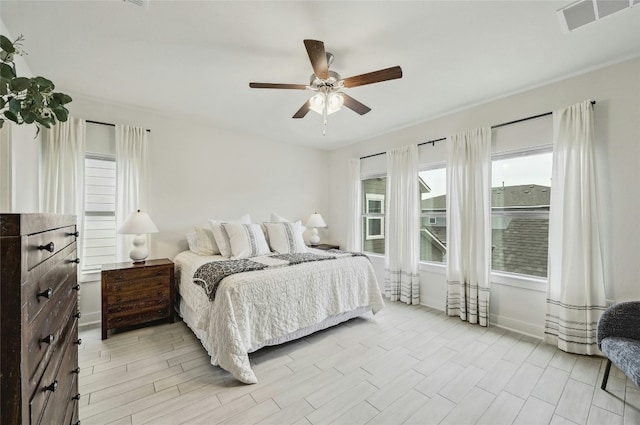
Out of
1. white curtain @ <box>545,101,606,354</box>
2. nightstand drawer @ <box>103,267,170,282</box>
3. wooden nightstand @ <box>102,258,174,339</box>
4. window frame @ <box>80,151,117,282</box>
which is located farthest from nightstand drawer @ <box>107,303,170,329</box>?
white curtain @ <box>545,101,606,354</box>

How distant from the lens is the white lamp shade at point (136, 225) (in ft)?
9.29

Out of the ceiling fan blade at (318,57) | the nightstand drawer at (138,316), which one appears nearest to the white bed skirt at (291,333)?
the nightstand drawer at (138,316)

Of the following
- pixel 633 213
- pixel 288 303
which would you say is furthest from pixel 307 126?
pixel 633 213

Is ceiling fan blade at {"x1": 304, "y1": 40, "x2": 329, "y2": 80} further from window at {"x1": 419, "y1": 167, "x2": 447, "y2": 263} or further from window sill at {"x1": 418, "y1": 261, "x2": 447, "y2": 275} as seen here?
window sill at {"x1": 418, "y1": 261, "x2": 447, "y2": 275}

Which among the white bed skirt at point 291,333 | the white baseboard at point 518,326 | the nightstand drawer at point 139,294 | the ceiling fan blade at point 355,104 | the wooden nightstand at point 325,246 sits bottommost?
the white baseboard at point 518,326

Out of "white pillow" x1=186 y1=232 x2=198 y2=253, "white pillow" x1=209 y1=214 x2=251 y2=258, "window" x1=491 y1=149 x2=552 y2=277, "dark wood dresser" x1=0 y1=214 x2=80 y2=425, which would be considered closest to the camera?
"dark wood dresser" x1=0 y1=214 x2=80 y2=425

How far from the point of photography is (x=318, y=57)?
1.79m

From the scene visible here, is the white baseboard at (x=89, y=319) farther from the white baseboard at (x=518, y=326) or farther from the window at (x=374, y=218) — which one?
the white baseboard at (x=518, y=326)

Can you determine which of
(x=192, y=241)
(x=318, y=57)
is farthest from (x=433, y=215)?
(x=192, y=241)

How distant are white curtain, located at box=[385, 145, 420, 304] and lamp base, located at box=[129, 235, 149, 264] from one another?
3.26 m

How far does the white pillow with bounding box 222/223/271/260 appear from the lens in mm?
3148

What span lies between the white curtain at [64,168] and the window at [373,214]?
3918 millimetres

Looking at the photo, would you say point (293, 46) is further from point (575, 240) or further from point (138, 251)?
point (575, 240)

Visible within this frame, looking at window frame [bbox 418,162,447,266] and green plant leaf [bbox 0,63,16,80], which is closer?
green plant leaf [bbox 0,63,16,80]
